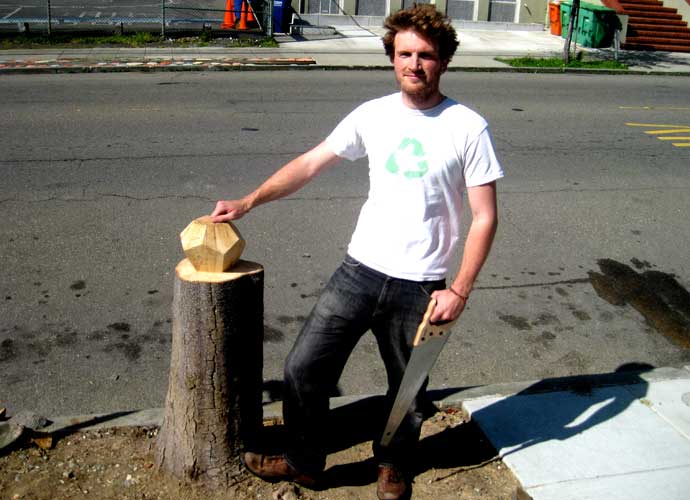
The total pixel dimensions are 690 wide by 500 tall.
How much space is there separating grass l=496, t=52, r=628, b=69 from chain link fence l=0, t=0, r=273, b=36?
606cm

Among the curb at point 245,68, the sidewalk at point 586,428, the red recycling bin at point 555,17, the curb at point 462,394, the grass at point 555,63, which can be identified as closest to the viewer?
the sidewalk at point 586,428

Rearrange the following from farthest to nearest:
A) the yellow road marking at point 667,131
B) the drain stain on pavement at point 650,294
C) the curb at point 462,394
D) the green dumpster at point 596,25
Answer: the green dumpster at point 596,25, the yellow road marking at point 667,131, the drain stain on pavement at point 650,294, the curb at point 462,394

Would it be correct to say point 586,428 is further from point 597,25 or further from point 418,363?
point 597,25

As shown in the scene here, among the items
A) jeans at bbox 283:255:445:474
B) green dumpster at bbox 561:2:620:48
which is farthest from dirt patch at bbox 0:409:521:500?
green dumpster at bbox 561:2:620:48

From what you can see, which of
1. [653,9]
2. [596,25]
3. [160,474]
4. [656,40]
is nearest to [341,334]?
[160,474]

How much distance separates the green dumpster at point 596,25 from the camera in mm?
20453

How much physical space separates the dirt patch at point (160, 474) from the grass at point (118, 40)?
1534cm

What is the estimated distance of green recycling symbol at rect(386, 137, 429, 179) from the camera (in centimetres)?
300

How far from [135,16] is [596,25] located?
13.4m

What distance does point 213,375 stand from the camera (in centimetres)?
325

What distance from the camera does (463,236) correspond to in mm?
6754

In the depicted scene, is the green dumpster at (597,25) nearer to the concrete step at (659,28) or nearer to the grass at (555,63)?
the concrete step at (659,28)

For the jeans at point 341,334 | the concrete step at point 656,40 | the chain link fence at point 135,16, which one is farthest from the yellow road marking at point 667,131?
the concrete step at point 656,40

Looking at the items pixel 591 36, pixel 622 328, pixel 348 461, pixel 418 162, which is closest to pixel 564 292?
pixel 622 328
